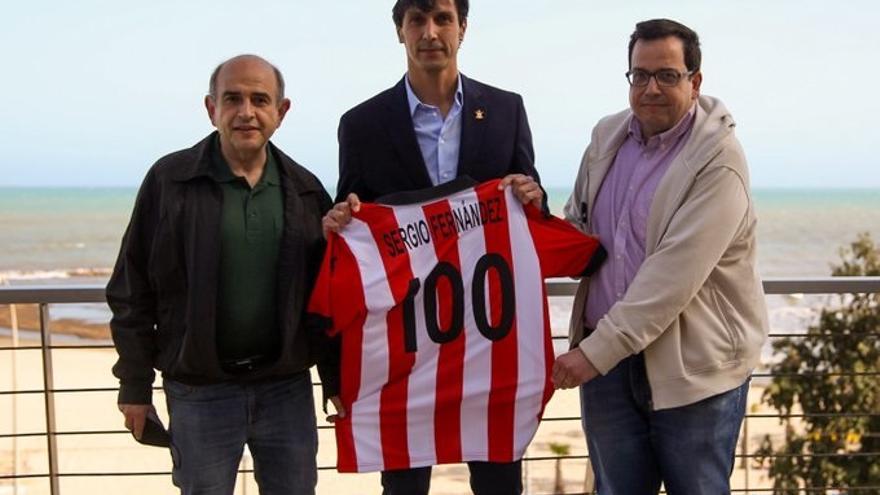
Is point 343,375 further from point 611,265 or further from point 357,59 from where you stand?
point 357,59

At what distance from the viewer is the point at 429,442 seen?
281 centimetres

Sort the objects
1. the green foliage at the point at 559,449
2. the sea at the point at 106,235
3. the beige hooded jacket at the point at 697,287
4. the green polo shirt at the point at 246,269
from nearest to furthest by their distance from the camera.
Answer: the beige hooded jacket at the point at 697,287, the green polo shirt at the point at 246,269, the green foliage at the point at 559,449, the sea at the point at 106,235

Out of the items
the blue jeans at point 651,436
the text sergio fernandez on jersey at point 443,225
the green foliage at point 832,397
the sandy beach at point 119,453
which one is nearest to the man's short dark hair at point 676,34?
the text sergio fernandez on jersey at point 443,225

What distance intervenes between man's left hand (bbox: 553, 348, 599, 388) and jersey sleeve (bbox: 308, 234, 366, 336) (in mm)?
564

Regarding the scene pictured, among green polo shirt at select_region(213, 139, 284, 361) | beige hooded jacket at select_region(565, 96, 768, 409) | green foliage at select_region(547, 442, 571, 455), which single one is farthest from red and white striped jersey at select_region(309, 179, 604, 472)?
green foliage at select_region(547, 442, 571, 455)

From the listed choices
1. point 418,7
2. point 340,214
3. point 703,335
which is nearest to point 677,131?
point 703,335

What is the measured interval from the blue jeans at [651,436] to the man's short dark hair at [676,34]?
752 millimetres

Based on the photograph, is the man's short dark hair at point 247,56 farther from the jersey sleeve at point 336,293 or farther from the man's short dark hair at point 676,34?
the man's short dark hair at point 676,34

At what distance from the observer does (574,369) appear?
8.09 ft

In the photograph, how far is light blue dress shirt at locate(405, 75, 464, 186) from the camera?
2.74m

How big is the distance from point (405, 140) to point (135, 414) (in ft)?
3.29

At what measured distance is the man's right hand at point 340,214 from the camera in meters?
2.62

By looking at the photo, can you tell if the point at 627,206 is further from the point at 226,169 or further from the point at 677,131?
the point at 226,169

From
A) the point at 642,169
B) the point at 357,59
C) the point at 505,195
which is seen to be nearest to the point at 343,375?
the point at 505,195
